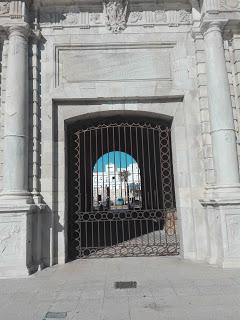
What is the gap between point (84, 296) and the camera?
4863mm

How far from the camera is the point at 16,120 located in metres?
7.05

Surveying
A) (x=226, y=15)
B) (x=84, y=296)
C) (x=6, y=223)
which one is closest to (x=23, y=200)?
(x=6, y=223)

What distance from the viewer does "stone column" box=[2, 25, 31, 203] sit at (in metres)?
6.88

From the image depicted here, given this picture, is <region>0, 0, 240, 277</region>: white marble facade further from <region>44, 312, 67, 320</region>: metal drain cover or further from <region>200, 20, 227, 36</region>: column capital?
<region>44, 312, 67, 320</region>: metal drain cover

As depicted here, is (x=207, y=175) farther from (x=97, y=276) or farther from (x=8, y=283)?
(x=8, y=283)

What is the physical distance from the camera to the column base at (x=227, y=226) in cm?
647

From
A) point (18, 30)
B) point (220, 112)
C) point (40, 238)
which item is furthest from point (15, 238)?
point (220, 112)

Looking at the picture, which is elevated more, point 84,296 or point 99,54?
point 99,54

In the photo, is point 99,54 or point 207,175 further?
point 99,54

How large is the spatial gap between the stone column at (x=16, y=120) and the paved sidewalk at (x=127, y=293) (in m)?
1.84

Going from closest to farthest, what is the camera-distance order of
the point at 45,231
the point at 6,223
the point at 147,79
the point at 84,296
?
1. the point at 84,296
2. the point at 6,223
3. the point at 45,231
4. the point at 147,79

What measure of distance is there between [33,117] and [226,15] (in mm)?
5001

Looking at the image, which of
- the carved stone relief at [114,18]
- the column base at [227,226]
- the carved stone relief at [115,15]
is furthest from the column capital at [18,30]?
the column base at [227,226]

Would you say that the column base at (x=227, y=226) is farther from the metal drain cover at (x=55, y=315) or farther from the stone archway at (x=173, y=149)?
the metal drain cover at (x=55, y=315)
